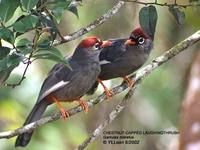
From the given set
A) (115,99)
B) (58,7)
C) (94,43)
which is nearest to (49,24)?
(58,7)

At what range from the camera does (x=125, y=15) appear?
6.18 meters

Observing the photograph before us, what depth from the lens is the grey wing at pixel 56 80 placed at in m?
3.96

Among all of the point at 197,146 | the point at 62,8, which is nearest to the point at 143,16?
the point at 62,8

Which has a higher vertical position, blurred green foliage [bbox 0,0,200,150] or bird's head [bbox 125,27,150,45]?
bird's head [bbox 125,27,150,45]

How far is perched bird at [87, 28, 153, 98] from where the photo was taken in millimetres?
4410

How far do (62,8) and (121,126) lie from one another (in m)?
3.49

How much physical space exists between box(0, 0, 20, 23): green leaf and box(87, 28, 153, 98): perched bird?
68.4 inches

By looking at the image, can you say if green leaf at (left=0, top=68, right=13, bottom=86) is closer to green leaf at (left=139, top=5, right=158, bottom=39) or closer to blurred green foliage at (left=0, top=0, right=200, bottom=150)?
green leaf at (left=139, top=5, right=158, bottom=39)

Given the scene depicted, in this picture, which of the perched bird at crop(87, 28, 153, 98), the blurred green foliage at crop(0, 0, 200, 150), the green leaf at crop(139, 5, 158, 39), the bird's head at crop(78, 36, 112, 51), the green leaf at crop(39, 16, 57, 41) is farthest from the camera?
the blurred green foliage at crop(0, 0, 200, 150)

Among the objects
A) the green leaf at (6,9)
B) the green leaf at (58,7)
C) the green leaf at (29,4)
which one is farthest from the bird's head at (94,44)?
the green leaf at (29,4)

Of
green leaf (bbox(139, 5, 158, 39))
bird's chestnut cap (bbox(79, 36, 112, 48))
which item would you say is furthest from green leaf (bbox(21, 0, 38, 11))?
bird's chestnut cap (bbox(79, 36, 112, 48))

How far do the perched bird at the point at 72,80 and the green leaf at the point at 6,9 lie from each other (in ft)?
4.30

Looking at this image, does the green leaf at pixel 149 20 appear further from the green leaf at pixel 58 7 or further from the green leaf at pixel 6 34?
the green leaf at pixel 6 34

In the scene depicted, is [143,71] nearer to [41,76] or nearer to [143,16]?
[143,16]
